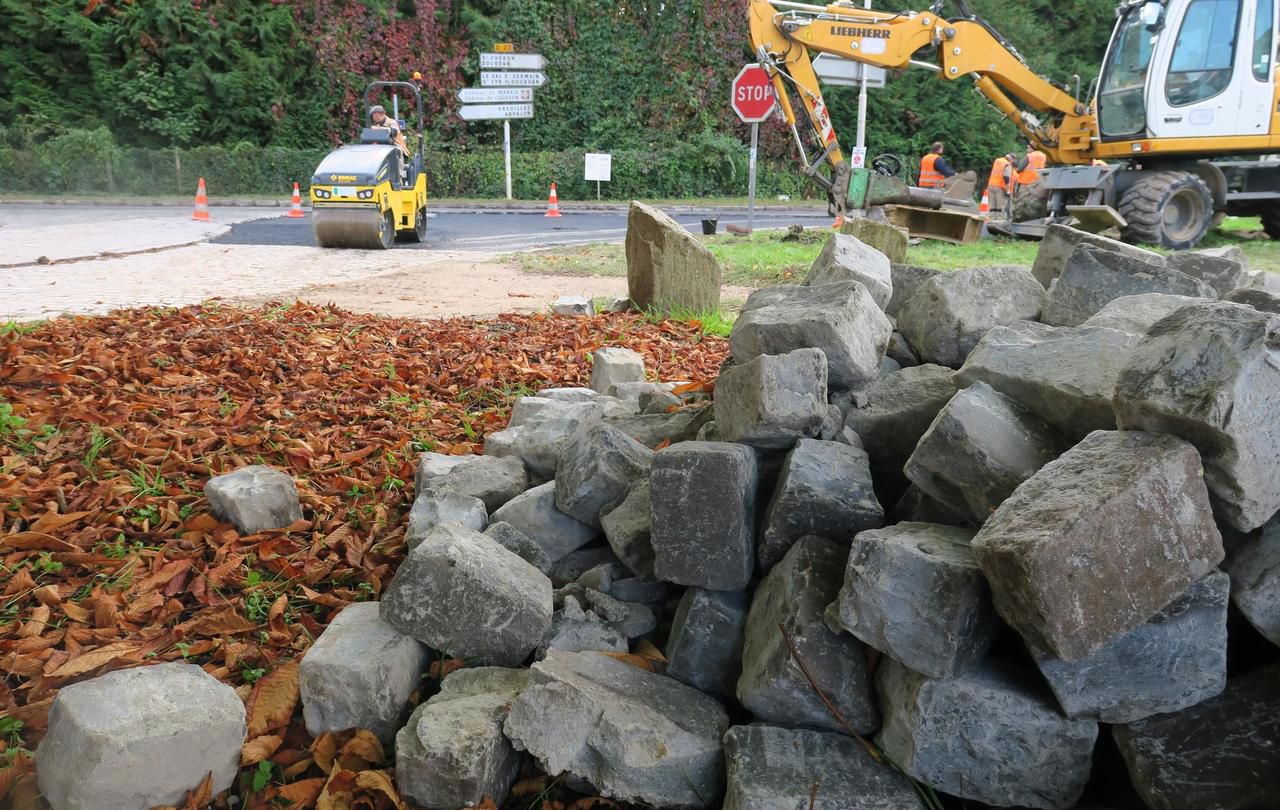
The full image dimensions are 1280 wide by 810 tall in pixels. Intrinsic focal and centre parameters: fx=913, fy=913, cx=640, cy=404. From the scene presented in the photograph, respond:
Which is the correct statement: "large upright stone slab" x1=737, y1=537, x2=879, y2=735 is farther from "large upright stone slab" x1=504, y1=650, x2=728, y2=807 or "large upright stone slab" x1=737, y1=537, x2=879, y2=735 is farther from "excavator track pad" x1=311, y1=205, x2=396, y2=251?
"excavator track pad" x1=311, y1=205, x2=396, y2=251

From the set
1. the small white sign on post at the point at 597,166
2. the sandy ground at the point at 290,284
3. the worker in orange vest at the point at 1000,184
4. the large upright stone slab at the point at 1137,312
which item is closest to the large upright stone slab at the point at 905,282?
the large upright stone slab at the point at 1137,312

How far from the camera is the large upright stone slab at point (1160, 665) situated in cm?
187

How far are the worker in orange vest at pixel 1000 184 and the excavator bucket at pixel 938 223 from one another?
3.60m

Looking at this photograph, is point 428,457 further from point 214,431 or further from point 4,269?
point 4,269

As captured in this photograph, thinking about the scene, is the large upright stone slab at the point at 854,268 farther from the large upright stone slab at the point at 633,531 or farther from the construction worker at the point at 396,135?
the construction worker at the point at 396,135

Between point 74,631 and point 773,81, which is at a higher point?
point 773,81

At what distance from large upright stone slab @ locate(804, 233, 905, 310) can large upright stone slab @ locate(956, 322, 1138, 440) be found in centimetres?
92

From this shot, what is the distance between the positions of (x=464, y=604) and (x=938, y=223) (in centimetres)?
1200

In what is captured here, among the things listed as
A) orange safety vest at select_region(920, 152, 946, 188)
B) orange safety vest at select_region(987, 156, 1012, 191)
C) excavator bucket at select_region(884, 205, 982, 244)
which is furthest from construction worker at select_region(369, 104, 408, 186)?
orange safety vest at select_region(987, 156, 1012, 191)

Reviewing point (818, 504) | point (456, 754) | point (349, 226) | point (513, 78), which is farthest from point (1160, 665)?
point (513, 78)

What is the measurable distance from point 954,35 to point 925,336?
1162 cm

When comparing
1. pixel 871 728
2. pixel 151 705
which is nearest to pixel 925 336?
pixel 871 728

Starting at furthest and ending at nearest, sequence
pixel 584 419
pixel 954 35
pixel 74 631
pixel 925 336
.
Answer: pixel 954 35 → pixel 584 419 → pixel 925 336 → pixel 74 631

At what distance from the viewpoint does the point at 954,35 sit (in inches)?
519
